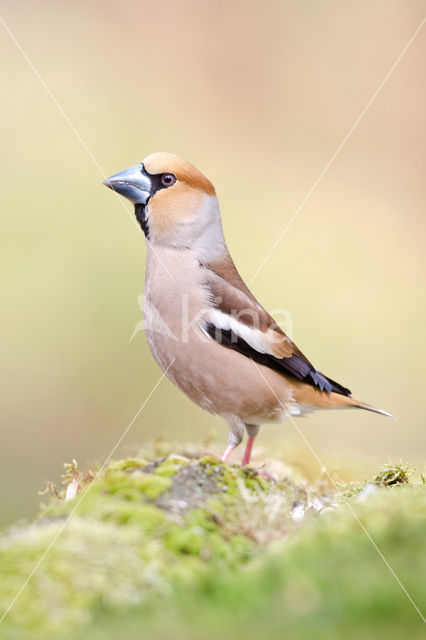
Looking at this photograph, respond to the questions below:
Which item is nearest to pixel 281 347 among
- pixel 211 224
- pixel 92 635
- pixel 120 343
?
pixel 211 224

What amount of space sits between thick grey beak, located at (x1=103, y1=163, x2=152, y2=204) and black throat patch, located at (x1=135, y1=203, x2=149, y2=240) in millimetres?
72

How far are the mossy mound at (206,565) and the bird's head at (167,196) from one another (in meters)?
2.01

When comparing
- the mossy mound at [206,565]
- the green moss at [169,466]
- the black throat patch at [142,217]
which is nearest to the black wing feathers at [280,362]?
the black throat patch at [142,217]

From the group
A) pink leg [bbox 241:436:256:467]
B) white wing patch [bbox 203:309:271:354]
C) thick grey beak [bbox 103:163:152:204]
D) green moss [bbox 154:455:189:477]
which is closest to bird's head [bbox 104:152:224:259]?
thick grey beak [bbox 103:163:152:204]

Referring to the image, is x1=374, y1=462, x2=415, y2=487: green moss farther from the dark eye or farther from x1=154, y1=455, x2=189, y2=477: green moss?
the dark eye

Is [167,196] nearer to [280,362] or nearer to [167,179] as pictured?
[167,179]

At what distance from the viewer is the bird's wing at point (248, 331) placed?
3984 millimetres

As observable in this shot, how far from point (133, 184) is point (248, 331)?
1.14 meters

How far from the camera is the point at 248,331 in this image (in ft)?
13.4

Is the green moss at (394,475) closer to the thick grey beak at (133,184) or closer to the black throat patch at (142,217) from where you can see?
the black throat patch at (142,217)

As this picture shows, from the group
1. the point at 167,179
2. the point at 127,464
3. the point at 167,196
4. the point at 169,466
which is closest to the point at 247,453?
the point at 127,464

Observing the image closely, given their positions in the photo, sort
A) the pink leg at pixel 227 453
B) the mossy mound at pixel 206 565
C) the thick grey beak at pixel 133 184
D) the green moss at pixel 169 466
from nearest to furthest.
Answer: the mossy mound at pixel 206 565
the green moss at pixel 169 466
the pink leg at pixel 227 453
the thick grey beak at pixel 133 184

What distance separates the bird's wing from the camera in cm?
398

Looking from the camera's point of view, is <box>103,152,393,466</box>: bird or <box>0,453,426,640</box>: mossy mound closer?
<box>0,453,426,640</box>: mossy mound
